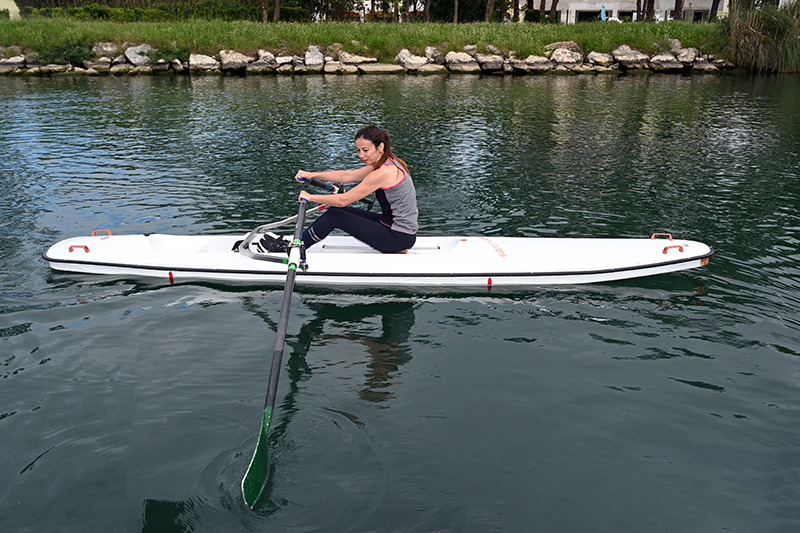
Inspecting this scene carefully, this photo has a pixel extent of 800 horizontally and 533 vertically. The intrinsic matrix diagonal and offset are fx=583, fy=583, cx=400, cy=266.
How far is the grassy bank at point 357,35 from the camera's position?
33219 millimetres

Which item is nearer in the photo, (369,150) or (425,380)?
(425,380)

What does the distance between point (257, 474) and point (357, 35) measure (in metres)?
34.9

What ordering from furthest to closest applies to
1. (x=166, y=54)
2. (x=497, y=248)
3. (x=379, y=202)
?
(x=166, y=54), (x=497, y=248), (x=379, y=202)

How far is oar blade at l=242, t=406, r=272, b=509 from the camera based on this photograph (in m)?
3.72

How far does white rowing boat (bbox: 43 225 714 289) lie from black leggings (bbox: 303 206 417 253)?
14cm

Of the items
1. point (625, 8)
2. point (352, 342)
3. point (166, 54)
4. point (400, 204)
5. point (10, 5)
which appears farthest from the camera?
point (625, 8)

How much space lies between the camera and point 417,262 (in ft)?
22.2

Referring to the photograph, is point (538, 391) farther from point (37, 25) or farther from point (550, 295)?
point (37, 25)

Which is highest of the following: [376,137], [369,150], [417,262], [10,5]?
[10,5]

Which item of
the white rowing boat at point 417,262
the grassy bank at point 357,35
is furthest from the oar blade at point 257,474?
the grassy bank at point 357,35

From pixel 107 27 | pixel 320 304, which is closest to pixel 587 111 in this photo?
pixel 320 304

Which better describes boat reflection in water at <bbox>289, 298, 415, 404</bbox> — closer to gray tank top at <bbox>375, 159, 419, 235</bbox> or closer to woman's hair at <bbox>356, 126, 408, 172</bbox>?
gray tank top at <bbox>375, 159, 419, 235</bbox>

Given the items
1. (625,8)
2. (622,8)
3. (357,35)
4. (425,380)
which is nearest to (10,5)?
(357,35)

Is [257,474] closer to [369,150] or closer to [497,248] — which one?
[369,150]
